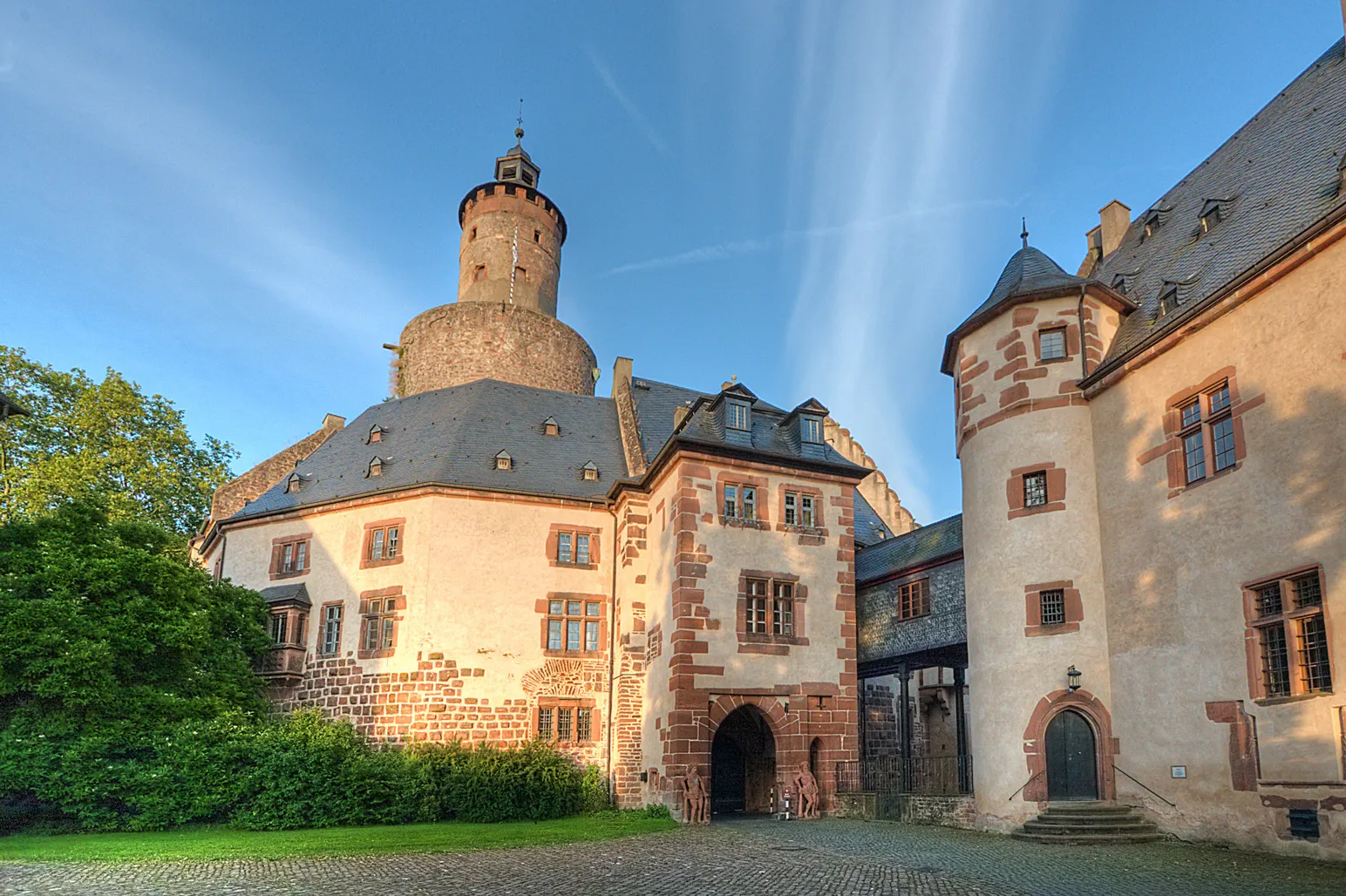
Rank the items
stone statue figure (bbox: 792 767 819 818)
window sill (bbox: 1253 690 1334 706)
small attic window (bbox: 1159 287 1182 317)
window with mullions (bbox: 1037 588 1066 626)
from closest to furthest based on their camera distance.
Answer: window sill (bbox: 1253 690 1334 706)
small attic window (bbox: 1159 287 1182 317)
window with mullions (bbox: 1037 588 1066 626)
stone statue figure (bbox: 792 767 819 818)

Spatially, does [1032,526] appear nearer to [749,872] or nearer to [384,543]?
[749,872]

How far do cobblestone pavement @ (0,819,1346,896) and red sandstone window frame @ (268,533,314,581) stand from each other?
14.1 metres

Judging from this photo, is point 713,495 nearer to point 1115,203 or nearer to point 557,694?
point 557,694

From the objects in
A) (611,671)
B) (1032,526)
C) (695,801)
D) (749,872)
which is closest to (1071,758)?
(1032,526)

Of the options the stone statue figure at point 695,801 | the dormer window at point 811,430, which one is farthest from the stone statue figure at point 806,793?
the dormer window at point 811,430

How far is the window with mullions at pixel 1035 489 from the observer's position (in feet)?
62.5

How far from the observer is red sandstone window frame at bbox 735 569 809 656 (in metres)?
23.5

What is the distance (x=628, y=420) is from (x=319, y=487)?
31.5 ft

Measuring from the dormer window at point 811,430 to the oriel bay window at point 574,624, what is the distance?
7413mm

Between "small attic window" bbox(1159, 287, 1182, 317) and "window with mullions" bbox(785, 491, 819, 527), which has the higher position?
"small attic window" bbox(1159, 287, 1182, 317)

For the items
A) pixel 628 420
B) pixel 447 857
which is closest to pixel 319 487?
pixel 628 420

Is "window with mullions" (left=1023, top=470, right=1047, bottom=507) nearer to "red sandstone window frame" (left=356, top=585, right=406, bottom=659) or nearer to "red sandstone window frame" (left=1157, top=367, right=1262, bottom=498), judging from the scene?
"red sandstone window frame" (left=1157, top=367, right=1262, bottom=498)

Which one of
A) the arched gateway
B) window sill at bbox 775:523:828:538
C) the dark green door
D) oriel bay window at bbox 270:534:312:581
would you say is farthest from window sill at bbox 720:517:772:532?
oriel bay window at bbox 270:534:312:581

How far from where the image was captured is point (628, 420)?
30844 mm
